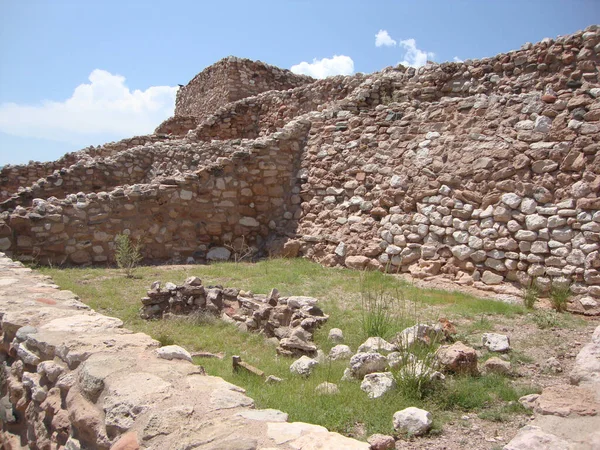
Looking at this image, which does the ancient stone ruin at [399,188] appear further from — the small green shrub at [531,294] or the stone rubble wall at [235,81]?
the stone rubble wall at [235,81]

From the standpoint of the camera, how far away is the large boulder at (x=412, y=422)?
3131 mm

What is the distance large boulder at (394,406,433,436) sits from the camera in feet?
10.3

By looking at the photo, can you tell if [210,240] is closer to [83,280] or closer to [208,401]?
[83,280]

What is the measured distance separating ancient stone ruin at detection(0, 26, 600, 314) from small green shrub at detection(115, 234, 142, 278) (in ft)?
0.65

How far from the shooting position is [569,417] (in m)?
2.80

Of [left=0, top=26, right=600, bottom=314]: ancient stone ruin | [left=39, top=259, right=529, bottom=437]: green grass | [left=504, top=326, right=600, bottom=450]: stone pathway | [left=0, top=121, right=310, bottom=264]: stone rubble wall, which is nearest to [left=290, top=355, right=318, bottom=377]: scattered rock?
[left=39, top=259, right=529, bottom=437]: green grass

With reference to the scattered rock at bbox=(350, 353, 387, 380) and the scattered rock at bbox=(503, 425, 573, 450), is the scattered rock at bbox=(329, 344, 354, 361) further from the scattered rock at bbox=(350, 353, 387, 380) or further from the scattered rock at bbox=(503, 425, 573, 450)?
the scattered rock at bbox=(503, 425, 573, 450)

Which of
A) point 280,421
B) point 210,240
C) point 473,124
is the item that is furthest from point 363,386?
point 210,240

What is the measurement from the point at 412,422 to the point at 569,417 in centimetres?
87

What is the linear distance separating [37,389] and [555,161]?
6.68 m

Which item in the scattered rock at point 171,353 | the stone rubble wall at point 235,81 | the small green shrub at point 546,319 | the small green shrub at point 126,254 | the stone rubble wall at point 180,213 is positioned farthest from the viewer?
the stone rubble wall at point 235,81

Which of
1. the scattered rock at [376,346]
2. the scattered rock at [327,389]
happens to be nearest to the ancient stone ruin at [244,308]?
the scattered rock at [376,346]

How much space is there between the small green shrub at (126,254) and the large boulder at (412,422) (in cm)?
613

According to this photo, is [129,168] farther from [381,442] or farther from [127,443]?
[381,442]
